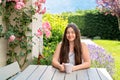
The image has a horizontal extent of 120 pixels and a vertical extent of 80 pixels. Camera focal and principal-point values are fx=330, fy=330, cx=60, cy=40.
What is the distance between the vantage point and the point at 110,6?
1650 centimetres

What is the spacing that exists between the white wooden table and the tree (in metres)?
12.3

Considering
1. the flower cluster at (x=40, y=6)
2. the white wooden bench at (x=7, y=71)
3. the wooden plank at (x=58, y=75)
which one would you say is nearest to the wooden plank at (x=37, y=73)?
the wooden plank at (x=58, y=75)

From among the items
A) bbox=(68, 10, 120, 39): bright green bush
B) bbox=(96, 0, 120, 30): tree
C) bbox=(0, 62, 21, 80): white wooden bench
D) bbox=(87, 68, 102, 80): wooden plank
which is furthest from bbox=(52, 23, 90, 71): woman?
bbox=(68, 10, 120, 39): bright green bush

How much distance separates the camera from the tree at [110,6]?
16.0 metres

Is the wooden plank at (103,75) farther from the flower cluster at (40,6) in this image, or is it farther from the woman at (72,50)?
the flower cluster at (40,6)

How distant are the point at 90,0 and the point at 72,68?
22113 millimetres

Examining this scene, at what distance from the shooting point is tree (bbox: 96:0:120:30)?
16.0m

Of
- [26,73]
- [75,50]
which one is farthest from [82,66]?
[26,73]

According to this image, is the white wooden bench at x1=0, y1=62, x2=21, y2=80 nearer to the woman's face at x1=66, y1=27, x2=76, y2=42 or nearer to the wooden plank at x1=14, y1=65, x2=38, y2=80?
the wooden plank at x1=14, y1=65, x2=38, y2=80

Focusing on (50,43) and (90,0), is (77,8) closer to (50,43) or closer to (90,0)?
(90,0)

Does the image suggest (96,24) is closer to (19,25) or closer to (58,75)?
(19,25)

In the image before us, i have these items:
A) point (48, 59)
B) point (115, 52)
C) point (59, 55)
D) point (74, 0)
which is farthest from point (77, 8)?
point (59, 55)

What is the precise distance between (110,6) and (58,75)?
1324 centimetres

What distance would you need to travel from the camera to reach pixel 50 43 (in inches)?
365
